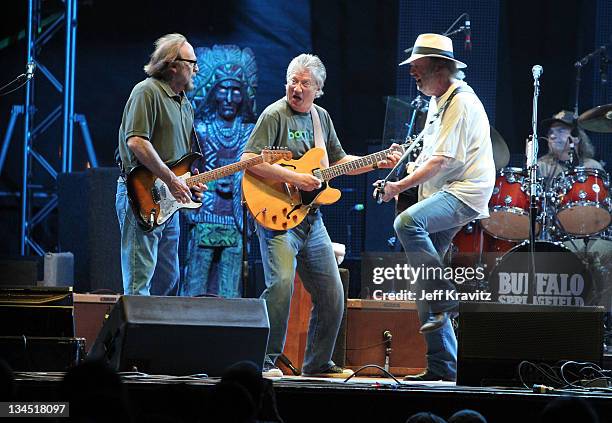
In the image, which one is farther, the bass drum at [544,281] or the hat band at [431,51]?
the bass drum at [544,281]

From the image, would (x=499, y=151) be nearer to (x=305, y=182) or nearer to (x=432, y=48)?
(x=432, y=48)

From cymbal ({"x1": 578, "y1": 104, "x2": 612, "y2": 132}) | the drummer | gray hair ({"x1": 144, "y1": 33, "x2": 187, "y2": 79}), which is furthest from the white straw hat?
the drummer

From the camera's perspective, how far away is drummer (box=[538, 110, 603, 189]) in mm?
11887

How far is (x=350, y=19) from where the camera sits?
12.6m

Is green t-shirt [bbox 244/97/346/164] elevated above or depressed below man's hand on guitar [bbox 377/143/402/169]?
above

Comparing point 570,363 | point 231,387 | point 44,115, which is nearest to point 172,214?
point 570,363

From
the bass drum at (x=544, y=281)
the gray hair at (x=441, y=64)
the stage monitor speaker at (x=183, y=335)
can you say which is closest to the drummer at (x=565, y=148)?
the bass drum at (x=544, y=281)

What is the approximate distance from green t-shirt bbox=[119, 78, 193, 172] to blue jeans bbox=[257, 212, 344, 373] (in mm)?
854

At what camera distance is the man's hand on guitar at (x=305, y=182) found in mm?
7863

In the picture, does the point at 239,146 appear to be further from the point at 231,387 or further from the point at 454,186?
the point at 231,387

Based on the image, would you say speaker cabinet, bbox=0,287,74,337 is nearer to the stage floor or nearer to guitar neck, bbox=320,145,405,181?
the stage floor

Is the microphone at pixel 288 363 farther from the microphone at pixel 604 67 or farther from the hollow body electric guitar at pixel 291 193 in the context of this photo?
the microphone at pixel 604 67

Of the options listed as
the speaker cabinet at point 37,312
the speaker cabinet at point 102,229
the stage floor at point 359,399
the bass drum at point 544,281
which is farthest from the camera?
the speaker cabinet at point 102,229

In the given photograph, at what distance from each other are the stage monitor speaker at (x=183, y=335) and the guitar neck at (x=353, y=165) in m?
1.70
